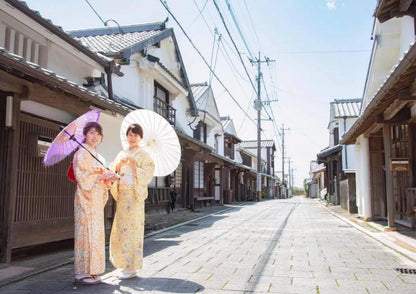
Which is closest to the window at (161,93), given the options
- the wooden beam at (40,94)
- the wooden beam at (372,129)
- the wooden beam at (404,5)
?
the wooden beam at (372,129)

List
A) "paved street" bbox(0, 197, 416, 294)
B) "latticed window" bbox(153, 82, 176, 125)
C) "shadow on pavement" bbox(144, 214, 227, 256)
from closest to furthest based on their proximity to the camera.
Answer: "paved street" bbox(0, 197, 416, 294) → "shadow on pavement" bbox(144, 214, 227, 256) → "latticed window" bbox(153, 82, 176, 125)

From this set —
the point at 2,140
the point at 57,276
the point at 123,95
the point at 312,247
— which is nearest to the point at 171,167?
the point at 57,276

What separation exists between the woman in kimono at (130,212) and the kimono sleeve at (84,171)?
490mm

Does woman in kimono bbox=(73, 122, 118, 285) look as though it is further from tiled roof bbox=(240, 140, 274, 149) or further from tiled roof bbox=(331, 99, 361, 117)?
tiled roof bbox=(240, 140, 274, 149)

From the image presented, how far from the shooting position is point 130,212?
515 cm

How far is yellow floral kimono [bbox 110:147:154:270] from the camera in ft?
16.7

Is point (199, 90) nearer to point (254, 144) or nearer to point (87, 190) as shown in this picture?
point (87, 190)

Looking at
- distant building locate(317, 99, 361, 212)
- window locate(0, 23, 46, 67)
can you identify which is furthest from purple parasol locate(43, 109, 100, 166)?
distant building locate(317, 99, 361, 212)

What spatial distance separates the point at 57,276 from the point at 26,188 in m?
2.01

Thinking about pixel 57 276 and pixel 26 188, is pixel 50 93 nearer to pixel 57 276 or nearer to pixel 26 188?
pixel 26 188

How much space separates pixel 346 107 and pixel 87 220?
1047 inches

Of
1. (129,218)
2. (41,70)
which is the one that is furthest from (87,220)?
(41,70)

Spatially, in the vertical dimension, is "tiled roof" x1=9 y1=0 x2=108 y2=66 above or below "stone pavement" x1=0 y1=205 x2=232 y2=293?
above

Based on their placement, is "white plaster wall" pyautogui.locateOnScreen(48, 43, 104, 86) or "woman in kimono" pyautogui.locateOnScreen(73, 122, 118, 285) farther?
"white plaster wall" pyautogui.locateOnScreen(48, 43, 104, 86)
